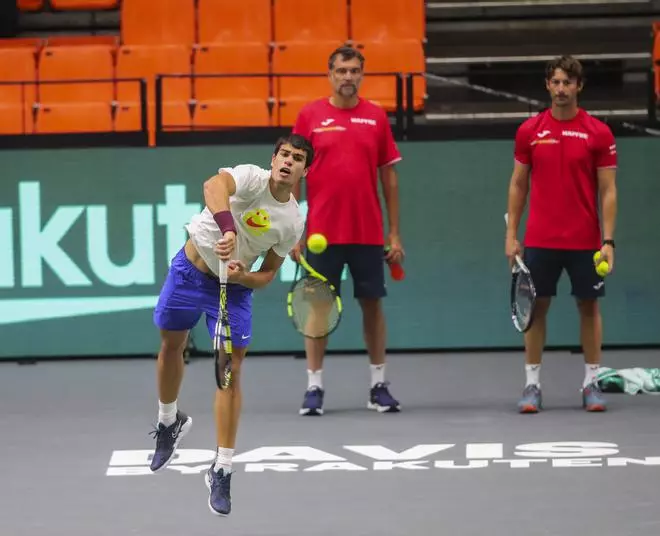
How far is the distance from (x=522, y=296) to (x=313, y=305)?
4.15 feet

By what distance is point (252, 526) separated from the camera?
227 inches

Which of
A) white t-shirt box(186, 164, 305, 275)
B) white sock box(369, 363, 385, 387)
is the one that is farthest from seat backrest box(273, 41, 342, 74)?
white t-shirt box(186, 164, 305, 275)

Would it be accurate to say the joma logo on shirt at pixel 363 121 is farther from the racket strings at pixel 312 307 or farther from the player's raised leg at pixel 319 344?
the racket strings at pixel 312 307

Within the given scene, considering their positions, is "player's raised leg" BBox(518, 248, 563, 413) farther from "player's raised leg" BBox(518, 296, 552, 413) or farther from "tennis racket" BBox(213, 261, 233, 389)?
"tennis racket" BBox(213, 261, 233, 389)

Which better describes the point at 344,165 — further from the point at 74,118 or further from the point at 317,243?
the point at 74,118

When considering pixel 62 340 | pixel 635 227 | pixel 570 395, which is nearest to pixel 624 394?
pixel 570 395

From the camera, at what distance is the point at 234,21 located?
1302 cm

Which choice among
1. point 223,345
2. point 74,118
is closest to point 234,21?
point 74,118

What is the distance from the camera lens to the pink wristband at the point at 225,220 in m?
5.65

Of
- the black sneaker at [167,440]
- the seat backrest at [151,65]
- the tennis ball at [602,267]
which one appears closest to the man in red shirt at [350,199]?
the tennis ball at [602,267]

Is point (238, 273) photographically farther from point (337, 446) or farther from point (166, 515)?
point (337, 446)

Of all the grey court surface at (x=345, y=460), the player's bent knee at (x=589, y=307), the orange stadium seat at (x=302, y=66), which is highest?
the orange stadium seat at (x=302, y=66)

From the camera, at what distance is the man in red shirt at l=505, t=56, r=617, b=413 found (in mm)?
8172

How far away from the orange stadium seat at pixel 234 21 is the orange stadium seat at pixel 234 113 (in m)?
1.24
